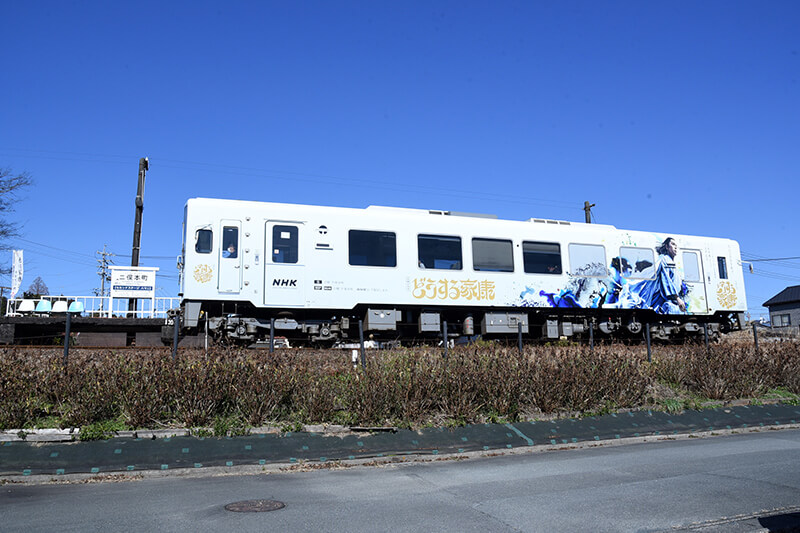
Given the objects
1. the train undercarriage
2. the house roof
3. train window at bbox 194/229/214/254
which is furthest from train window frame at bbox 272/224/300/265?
the house roof

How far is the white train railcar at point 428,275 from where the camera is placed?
607 inches

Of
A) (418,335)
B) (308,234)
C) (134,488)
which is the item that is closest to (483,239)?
(418,335)

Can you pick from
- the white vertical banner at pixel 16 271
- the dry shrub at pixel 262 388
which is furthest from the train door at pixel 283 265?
the white vertical banner at pixel 16 271

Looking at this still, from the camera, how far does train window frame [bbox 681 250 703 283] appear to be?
65.6ft

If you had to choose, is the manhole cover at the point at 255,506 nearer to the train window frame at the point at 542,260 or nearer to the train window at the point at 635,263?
the train window frame at the point at 542,260

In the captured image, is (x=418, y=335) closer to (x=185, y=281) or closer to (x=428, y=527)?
(x=185, y=281)

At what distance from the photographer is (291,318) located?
1622cm

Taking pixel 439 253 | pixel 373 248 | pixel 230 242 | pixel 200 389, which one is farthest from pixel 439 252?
pixel 200 389

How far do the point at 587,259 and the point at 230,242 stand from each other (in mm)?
10350

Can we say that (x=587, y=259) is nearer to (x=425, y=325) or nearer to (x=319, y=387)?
(x=425, y=325)

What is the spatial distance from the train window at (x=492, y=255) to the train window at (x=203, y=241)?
23.1 feet

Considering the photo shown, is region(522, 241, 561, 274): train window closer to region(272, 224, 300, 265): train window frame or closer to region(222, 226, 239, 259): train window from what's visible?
region(272, 224, 300, 265): train window frame

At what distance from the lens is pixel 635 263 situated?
19.3 metres

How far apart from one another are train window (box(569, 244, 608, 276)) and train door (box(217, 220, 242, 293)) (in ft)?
31.3
